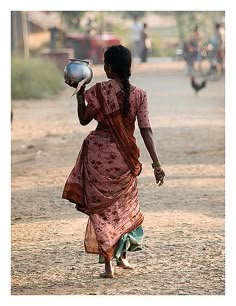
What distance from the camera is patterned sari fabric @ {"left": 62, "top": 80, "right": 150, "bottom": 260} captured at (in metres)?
6.88

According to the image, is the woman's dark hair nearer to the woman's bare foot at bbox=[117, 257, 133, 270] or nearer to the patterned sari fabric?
the patterned sari fabric

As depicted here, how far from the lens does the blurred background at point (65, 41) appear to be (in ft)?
79.5

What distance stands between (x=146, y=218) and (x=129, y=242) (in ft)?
6.53

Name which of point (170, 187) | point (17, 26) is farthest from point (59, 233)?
point (17, 26)

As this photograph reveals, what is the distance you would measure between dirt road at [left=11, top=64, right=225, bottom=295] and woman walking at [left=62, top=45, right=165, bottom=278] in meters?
0.29

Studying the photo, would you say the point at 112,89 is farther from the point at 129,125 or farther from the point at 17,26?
the point at 17,26

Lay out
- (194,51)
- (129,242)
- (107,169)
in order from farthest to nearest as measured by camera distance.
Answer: (194,51) < (129,242) < (107,169)

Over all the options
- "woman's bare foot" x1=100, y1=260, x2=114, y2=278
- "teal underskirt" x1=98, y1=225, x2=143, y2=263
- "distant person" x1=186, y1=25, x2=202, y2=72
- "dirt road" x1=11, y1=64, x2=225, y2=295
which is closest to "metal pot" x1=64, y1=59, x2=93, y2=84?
"teal underskirt" x1=98, y1=225, x2=143, y2=263

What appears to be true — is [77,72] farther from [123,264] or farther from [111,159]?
[123,264]

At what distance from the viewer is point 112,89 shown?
6.88m

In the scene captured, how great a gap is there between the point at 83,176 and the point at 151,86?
18.5m

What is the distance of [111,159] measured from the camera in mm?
6934

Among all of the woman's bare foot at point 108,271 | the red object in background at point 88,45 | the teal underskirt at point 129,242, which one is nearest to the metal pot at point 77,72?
the teal underskirt at point 129,242

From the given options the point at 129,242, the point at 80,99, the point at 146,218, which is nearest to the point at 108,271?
the point at 129,242
